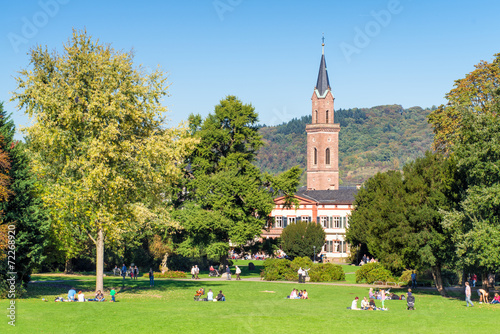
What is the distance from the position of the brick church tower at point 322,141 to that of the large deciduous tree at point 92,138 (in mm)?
105030

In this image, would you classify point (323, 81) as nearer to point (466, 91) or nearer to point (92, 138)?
point (466, 91)

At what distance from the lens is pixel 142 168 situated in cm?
3956

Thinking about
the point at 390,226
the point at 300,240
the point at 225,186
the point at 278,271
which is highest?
the point at 225,186

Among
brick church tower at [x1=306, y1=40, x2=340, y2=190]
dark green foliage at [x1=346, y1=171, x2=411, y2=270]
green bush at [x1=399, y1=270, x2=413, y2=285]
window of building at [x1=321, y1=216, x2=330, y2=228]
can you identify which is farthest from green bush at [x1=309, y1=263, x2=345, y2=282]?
brick church tower at [x1=306, y1=40, x2=340, y2=190]

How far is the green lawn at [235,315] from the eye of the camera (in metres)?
26.2

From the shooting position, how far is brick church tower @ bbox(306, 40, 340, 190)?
143125mm

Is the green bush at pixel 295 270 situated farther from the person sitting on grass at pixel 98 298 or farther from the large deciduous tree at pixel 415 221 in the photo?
the person sitting on grass at pixel 98 298

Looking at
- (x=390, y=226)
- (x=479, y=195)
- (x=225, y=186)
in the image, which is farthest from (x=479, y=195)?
(x=225, y=186)

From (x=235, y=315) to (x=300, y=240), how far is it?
5876cm

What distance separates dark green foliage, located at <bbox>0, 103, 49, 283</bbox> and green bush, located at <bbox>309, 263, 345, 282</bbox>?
28.4 m

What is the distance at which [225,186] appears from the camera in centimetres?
6181

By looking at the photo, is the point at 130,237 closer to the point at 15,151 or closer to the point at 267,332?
the point at 15,151

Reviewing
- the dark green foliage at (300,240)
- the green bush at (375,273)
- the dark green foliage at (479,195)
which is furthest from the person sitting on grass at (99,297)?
the dark green foliage at (300,240)

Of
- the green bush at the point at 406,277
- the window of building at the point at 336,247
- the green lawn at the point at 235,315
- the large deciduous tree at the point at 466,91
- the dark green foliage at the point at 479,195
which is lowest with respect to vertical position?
the green lawn at the point at 235,315
